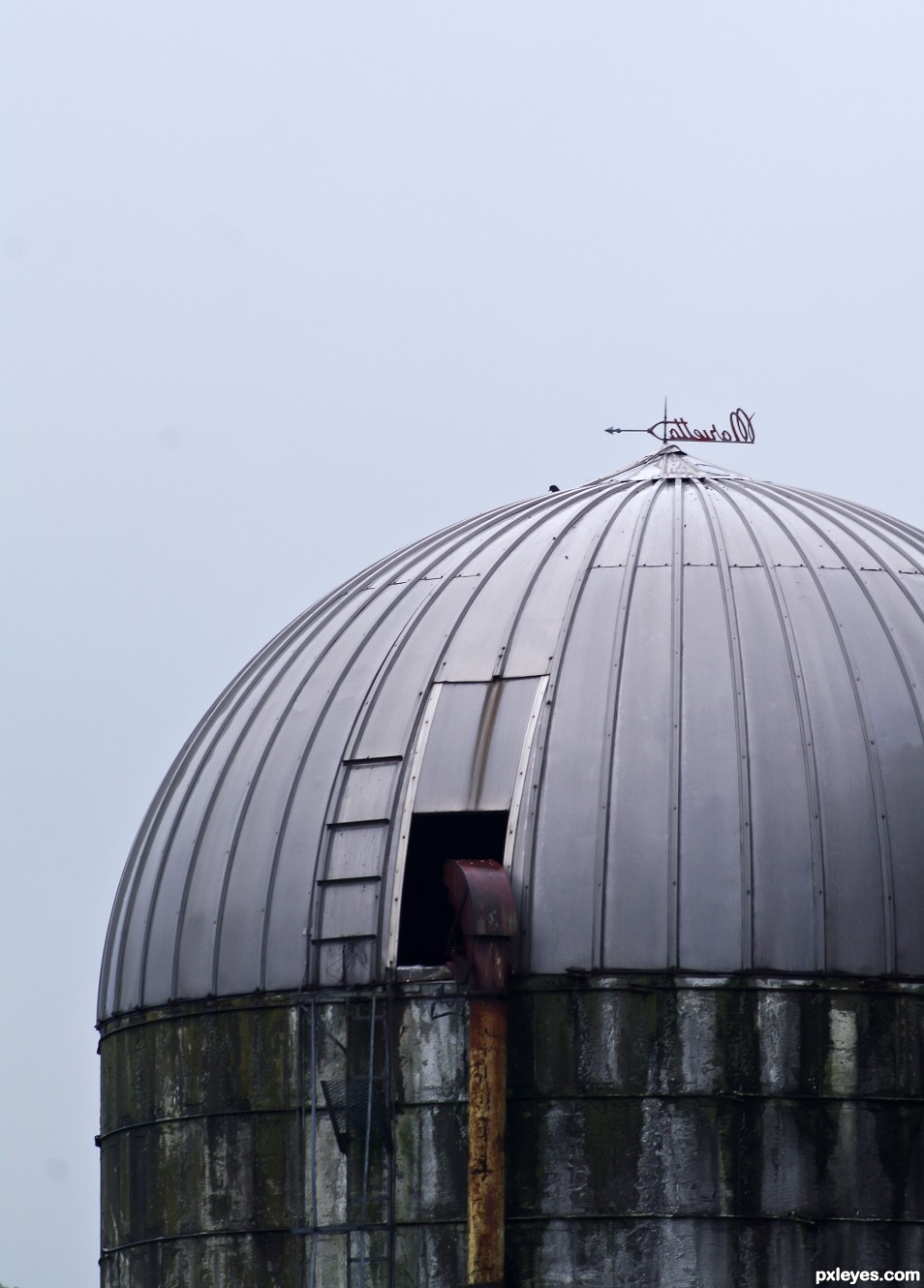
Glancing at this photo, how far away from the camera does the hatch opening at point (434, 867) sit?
24438 mm

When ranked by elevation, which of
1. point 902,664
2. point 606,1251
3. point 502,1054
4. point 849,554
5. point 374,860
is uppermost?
point 849,554

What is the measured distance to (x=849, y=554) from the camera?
86.8 ft

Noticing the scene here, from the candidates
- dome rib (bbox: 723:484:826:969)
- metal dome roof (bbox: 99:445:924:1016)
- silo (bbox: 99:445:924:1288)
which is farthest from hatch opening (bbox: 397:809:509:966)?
dome rib (bbox: 723:484:826:969)

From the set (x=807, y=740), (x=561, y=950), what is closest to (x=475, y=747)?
(x=561, y=950)

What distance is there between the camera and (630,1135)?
74.6ft

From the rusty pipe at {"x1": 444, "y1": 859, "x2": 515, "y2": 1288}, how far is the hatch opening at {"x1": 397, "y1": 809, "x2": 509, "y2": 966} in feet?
4.34

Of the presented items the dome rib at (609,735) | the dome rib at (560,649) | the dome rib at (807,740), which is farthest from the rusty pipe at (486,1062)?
the dome rib at (807,740)

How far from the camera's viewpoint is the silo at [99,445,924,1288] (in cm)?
2272

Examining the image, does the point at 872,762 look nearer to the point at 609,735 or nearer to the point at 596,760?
the point at 609,735

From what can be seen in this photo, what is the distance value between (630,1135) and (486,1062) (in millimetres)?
1491

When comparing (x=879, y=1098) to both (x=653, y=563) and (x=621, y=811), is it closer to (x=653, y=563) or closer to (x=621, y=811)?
(x=621, y=811)

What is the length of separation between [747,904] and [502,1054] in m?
2.69

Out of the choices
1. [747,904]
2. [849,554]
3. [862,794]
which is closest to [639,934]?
[747,904]

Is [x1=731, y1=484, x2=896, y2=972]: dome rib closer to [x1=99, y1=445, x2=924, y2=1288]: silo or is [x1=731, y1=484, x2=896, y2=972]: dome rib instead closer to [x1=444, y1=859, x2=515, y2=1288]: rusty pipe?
[x1=99, y1=445, x2=924, y2=1288]: silo
